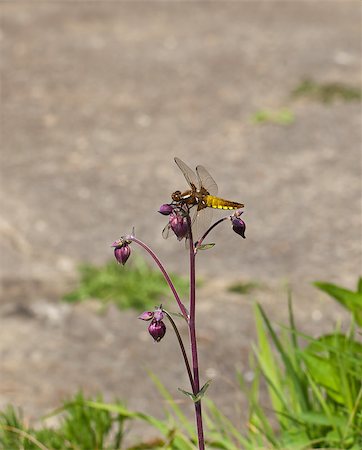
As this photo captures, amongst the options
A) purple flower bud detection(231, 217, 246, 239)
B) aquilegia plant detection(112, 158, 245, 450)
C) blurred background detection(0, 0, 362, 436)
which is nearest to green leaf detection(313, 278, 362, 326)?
aquilegia plant detection(112, 158, 245, 450)

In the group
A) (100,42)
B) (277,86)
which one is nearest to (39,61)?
(100,42)

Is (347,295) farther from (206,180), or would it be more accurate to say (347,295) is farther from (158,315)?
(158,315)

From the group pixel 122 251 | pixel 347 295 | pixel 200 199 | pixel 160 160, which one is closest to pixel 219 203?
pixel 200 199

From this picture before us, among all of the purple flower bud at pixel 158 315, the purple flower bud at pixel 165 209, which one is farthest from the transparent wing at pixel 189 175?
the purple flower bud at pixel 158 315

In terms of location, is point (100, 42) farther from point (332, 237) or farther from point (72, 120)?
point (332, 237)

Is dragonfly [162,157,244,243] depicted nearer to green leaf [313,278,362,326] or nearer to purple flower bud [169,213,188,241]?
purple flower bud [169,213,188,241]
